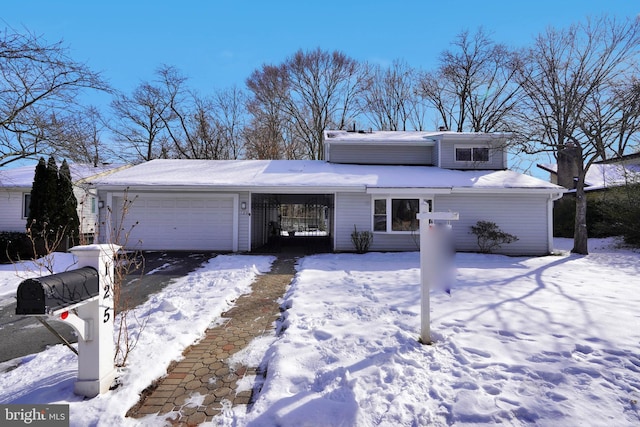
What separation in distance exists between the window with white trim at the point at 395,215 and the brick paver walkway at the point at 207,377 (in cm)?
755

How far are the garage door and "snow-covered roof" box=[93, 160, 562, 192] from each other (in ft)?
2.64

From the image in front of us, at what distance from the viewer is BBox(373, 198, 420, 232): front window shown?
1194cm

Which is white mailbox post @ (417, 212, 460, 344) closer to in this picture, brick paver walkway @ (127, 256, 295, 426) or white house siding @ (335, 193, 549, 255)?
brick paver walkway @ (127, 256, 295, 426)

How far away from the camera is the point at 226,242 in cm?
1195

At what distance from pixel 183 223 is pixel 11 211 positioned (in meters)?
9.69

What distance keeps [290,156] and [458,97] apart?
554 inches

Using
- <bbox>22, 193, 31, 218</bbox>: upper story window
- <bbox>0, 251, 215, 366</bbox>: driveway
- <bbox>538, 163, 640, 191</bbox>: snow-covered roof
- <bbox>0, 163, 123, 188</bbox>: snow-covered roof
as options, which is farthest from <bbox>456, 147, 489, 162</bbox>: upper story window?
<bbox>22, 193, 31, 218</bbox>: upper story window

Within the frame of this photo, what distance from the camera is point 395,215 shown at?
12.0m

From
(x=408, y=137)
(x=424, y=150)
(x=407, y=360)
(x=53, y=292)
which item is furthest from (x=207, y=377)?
(x=408, y=137)

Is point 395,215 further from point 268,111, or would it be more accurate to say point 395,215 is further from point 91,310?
point 268,111

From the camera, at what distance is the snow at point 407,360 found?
2.47 metres

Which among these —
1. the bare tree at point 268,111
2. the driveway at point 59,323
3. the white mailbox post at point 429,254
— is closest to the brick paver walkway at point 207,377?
the driveway at point 59,323

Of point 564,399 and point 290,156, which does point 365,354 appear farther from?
point 290,156

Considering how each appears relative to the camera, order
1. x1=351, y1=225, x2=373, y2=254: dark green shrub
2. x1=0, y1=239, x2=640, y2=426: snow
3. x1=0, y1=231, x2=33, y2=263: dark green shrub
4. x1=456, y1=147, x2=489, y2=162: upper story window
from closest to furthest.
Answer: x1=0, y1=239, x2=640, y2=426: snow, x1=0, y1=231, x2=33, y2=263: dark green shrub, x1=351, y1=225, x2=373, y2=254: dark green shrub, x1=456, y1=147, x2=489, y2=162: upper story window
